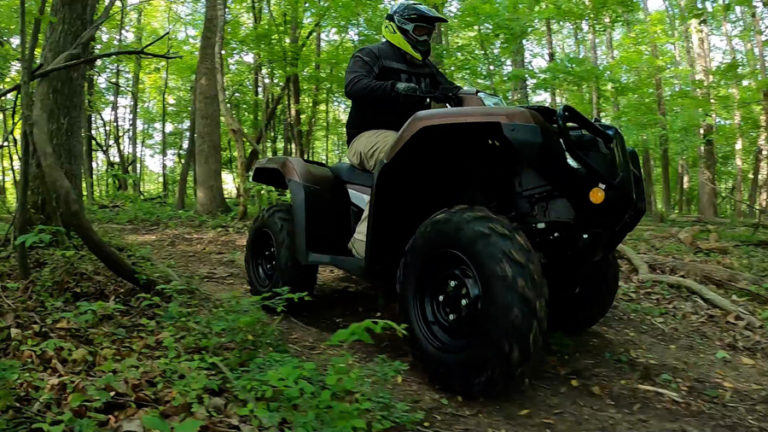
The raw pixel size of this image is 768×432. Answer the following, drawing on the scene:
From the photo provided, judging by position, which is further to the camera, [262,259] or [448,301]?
[262,259]

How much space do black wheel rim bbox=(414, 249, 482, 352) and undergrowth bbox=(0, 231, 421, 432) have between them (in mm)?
301

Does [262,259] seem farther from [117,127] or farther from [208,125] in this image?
[117,127]

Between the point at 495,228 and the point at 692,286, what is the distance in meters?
3.43

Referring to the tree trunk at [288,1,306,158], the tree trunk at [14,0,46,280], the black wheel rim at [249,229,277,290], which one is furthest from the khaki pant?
the tree trunk at [288,1,306,158]

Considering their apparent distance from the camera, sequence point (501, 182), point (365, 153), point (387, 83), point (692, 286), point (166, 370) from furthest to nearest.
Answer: point (692, 286) < point (365, 153) < point (387, 83) < point (501, 182) < point (166, 370)

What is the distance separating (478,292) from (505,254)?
0.83ft

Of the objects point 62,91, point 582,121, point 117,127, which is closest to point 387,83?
point 582,121

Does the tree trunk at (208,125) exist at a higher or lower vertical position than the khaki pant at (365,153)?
higher

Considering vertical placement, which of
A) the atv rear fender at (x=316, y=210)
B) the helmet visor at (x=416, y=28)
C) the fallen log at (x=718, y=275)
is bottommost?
the fallen log at (x=718, y=275)

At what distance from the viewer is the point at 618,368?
→ 3.33 meters

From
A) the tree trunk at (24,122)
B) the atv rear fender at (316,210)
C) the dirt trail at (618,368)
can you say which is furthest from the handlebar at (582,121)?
the tree trunk at (24,122)

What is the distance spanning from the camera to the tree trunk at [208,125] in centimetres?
1008

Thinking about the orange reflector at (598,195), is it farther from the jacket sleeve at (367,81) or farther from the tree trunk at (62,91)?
the tree trunk at (62,91)

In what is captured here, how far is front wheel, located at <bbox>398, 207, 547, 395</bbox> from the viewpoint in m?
2.46
